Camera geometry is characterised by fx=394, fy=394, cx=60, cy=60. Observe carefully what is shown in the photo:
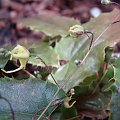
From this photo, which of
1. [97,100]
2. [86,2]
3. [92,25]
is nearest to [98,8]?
[86,2]

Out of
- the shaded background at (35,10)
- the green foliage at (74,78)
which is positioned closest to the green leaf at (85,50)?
the green foliage at (74,78)

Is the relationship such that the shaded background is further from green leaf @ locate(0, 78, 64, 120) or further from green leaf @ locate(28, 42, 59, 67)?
green leaf @ locate(0, 78, 64, 120)

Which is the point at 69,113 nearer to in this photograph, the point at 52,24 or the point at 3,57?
the point at 3,57

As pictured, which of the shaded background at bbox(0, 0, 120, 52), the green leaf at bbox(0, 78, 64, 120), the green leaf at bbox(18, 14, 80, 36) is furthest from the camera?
the shaded background at bbox(0, 0, 120, 52)

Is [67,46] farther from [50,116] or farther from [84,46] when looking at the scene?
[50,116]

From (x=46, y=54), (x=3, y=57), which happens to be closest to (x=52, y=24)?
(x=46, y=54)

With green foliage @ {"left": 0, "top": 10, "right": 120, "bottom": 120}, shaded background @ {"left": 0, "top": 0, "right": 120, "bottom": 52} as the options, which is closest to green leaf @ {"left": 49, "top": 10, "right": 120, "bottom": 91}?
green foliage @ {"left": 0, "top": 10, "right": 120, "bottom": 120}
